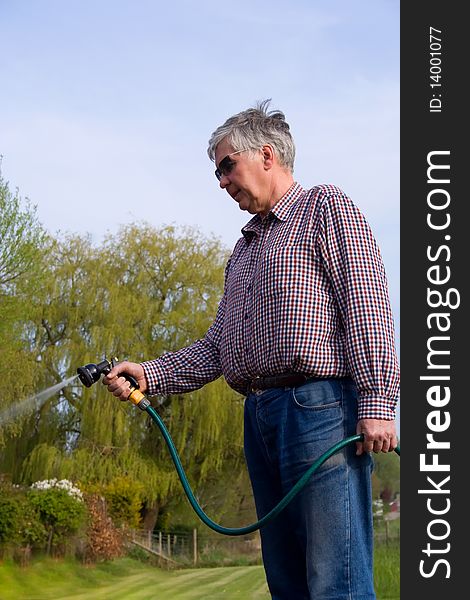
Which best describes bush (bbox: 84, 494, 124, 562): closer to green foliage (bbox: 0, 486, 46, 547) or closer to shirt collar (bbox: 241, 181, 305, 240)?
green foliage (bbox: 0, 486, 46, 547)

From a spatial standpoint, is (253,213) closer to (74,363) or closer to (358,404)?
(358,404)

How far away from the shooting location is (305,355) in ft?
7.48

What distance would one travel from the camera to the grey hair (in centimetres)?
254

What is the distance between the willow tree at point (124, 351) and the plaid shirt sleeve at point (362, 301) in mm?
12233

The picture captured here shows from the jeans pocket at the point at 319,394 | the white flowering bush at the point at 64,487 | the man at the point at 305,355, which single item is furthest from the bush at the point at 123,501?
the jeans pocket at the point at 319,394

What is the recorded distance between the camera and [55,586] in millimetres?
10234

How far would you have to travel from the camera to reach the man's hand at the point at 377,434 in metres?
2.22

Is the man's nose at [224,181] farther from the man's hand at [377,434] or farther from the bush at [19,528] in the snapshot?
the bush at [19,528]

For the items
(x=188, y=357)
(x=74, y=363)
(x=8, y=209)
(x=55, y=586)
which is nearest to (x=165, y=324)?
(x=74, y=363)

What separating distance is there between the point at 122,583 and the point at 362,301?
9.61 m

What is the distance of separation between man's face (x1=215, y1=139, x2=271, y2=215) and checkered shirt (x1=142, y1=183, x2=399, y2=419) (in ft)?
0.18

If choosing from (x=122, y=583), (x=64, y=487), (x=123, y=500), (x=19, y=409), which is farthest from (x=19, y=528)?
(x=19, y=409)

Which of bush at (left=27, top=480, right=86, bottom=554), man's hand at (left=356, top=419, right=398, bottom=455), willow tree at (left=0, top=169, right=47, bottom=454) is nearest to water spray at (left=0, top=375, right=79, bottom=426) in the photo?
willow tree at (left=0, top=169, right=47, bottom=454)

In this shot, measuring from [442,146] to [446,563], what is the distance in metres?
1.13
